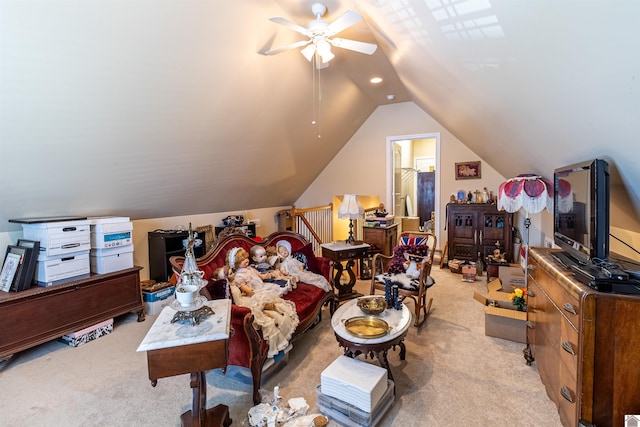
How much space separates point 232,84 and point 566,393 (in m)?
3.44

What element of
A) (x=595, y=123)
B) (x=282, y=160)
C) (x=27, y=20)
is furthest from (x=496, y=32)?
(x=282, y=160)

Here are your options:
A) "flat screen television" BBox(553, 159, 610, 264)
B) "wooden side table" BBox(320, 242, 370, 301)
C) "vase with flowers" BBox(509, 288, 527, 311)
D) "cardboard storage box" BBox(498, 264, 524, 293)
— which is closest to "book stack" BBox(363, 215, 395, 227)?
"wooden side table" BBox(320, 242, 370, 301)

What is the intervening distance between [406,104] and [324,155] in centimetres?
192

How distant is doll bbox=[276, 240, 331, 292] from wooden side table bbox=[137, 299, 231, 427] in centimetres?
155

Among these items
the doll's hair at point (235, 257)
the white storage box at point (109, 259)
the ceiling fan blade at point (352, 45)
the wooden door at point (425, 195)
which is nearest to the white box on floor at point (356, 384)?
the doll's hair at point (235, 257)

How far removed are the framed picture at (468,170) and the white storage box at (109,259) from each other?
549 cm

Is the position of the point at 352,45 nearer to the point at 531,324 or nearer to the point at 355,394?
the point at 355,394

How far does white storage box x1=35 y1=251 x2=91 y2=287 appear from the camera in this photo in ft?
8.91

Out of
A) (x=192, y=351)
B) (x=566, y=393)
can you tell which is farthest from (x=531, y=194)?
(x=192, y=351)

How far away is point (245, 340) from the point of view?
2092mm

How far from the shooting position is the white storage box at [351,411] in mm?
1743

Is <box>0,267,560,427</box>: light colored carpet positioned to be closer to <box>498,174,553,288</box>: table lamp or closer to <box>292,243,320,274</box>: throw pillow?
<box>292,243,320,274</box>: throw pillow

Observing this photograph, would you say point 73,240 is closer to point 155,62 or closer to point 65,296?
point 65,296

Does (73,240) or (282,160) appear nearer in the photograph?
(73,240)
